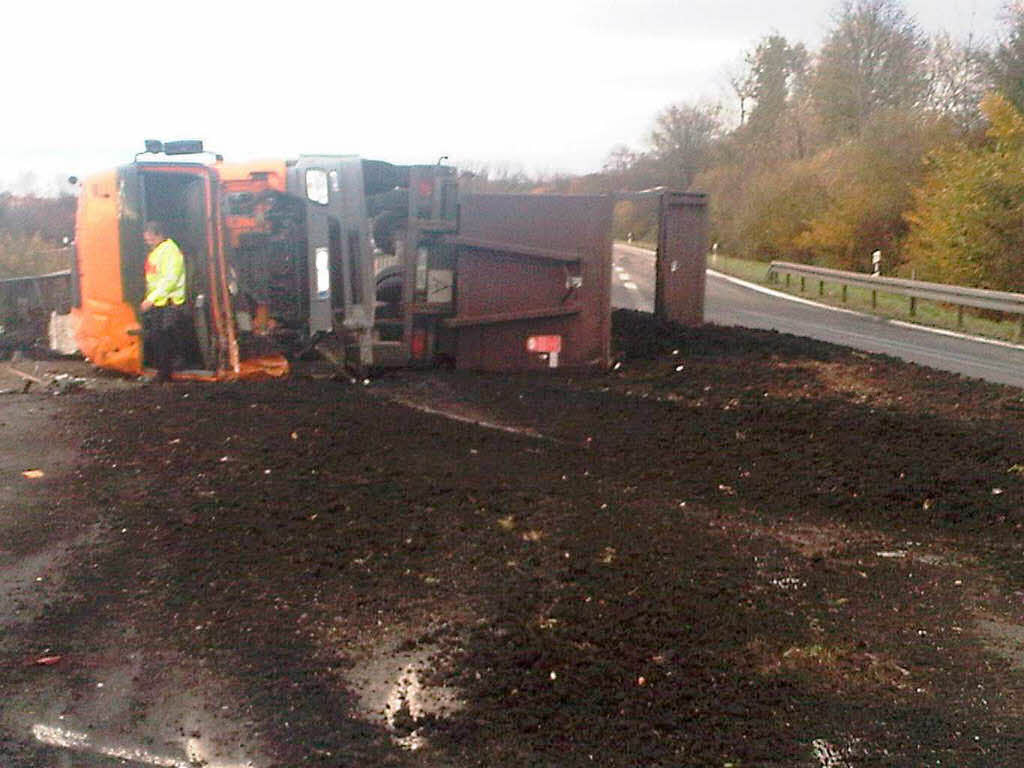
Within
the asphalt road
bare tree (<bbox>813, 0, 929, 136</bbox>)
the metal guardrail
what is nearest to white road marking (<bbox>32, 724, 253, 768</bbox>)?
the asphalt road

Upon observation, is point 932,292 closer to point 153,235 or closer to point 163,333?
point 163,333

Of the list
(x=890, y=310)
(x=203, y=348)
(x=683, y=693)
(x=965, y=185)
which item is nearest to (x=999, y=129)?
(x=965, y=185)

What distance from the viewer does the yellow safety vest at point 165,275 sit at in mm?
10359

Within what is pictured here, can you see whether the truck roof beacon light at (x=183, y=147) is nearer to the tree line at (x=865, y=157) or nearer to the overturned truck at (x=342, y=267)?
the overturned truck at (x=342, y=267)

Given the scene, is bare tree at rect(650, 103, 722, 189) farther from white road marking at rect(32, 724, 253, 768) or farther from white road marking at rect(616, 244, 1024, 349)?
white road marking at rect(32, 724, 253, 768)

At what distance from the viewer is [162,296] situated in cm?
1061

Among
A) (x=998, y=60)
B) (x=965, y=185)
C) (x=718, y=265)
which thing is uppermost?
(x=998, y=60)

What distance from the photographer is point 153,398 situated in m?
9.90

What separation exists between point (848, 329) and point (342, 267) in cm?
1120

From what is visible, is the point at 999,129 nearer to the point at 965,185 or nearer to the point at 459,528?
the point at 965,185

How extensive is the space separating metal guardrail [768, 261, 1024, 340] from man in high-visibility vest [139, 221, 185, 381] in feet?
43.3

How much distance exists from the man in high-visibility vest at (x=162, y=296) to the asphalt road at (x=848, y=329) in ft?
27.8

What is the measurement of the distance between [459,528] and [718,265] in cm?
3573

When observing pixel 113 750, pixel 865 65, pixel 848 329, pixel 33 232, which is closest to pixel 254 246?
pixel 113 750
